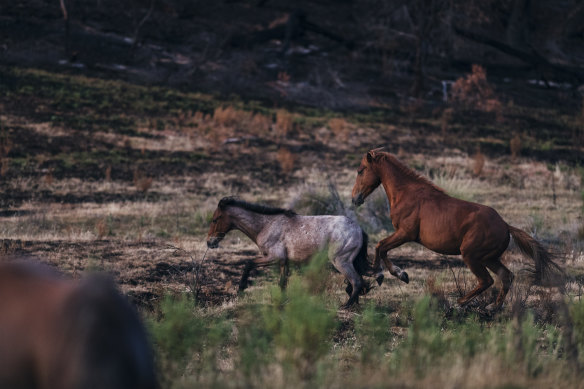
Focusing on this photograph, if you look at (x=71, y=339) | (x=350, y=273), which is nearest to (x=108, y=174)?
(x=350, y=273)

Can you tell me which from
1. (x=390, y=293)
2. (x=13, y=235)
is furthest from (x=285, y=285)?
(x=13, y=235)

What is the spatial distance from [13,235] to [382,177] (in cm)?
760

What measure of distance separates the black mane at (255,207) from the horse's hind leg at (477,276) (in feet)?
7.67

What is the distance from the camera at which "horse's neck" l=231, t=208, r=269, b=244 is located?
833 centimetres

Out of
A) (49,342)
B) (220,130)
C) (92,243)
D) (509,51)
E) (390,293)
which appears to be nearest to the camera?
(49,342)

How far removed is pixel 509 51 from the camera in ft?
114

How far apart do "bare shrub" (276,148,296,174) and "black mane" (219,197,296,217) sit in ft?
42.1

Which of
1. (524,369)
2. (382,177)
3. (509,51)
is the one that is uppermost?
(509,51)

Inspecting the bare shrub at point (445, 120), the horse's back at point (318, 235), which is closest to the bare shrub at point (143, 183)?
the horse's back at point (318, 235)

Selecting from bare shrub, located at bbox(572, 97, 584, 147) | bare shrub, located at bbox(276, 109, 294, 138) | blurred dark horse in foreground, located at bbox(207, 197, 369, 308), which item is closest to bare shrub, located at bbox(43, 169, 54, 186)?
bare shrub, located at bbox(276, 109, 294, 138)

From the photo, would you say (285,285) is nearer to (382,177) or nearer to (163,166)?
(382,177)

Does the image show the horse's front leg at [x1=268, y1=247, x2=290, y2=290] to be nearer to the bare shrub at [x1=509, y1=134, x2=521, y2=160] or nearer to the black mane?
the black mane

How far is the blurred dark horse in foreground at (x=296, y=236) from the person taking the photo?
7789 millimetres

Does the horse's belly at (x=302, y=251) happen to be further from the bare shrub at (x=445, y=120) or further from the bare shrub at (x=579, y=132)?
the bare shrub at (x=579, y=132)
